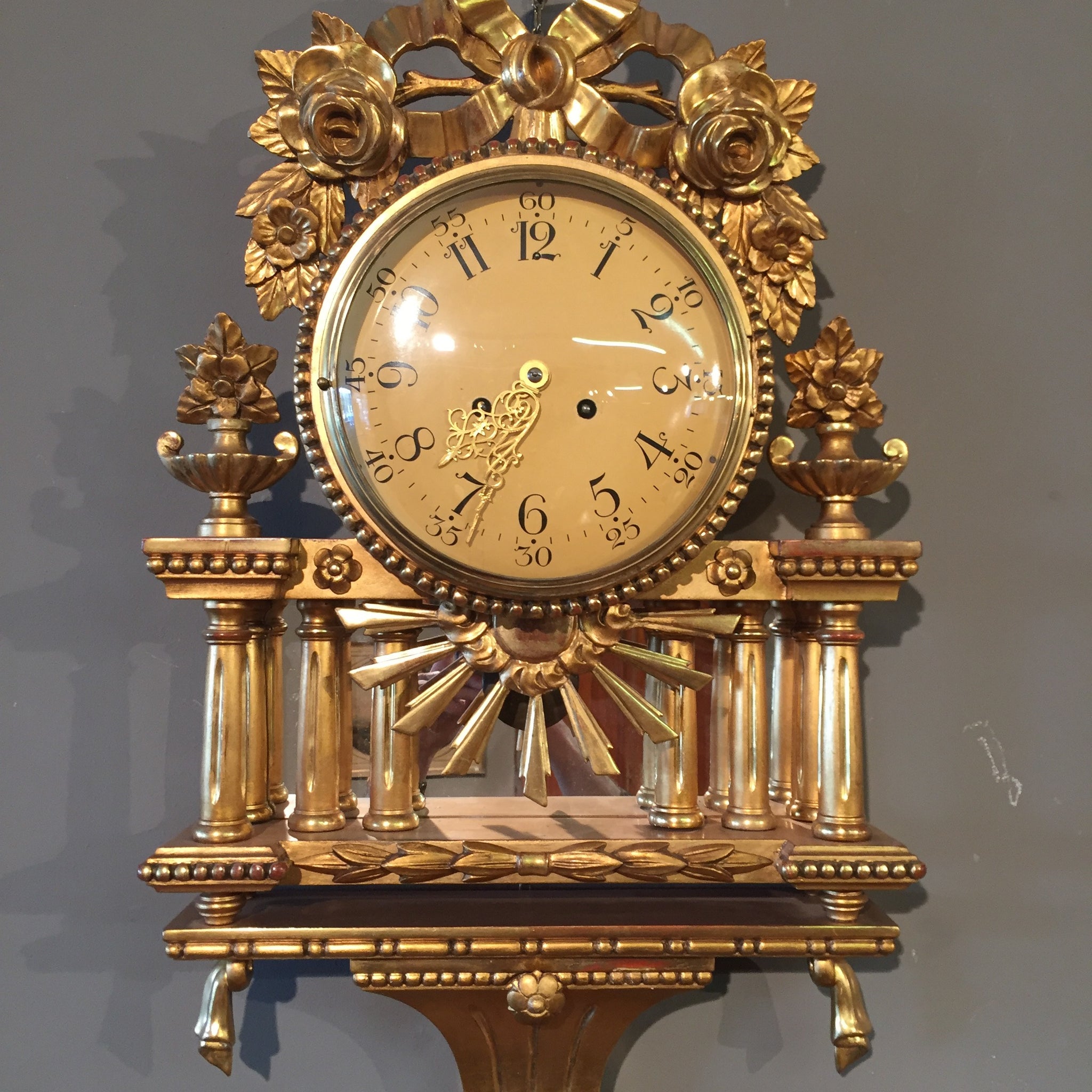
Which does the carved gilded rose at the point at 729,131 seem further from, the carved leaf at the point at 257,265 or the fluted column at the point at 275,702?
the fluted column at the point at 275,702

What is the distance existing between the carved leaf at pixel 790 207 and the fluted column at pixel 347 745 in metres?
0.47

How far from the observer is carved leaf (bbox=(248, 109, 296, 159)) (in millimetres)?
672

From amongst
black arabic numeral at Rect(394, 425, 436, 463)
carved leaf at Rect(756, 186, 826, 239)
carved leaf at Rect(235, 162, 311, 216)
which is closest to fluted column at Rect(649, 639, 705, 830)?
black arabic numeral at Rect(394, 425, 436, 463)

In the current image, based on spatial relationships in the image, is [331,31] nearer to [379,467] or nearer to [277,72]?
[277,72]

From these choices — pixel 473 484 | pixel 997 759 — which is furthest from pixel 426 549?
pixel 997 759

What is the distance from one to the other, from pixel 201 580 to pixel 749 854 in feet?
1.43

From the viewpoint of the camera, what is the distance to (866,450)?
0.80 metres

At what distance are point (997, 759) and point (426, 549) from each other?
0.54 meters

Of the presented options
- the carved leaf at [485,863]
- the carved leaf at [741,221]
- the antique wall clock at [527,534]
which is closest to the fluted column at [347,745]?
the antique wall clock at [527,534]

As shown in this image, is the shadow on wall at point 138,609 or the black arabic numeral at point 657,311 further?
the shadow on wall at point 138,609

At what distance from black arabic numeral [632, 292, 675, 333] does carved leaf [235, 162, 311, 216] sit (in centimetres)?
27

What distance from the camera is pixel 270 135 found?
0.67 m

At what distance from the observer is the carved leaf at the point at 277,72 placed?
67cm

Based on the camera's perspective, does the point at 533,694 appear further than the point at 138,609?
No
